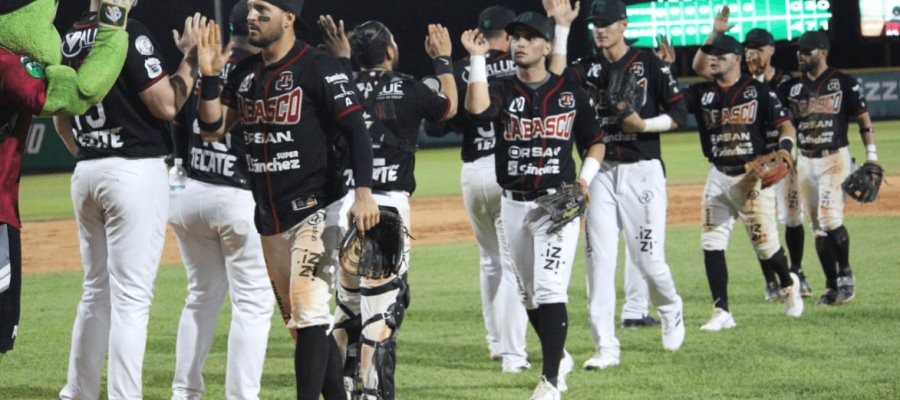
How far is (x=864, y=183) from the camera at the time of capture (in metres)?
9.77

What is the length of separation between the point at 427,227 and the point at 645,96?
30.3 feet

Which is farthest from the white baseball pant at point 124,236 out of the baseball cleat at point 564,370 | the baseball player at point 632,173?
the baseball player at point 632,173

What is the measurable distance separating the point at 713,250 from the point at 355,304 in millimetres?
3549

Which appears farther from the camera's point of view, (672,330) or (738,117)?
(738,117)

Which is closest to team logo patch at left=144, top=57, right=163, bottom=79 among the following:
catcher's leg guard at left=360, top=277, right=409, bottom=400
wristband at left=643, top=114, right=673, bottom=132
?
catcher's leg guard at left=360, top=277, right=409, bottom=400

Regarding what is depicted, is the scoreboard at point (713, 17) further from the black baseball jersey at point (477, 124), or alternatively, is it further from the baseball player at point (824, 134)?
the black baseball jersey at point (477, 124)

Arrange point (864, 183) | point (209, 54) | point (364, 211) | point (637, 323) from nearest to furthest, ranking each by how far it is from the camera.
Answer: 1. point (364, 211)
2. point (209, 54)
3. point (637, 323)
4. point (864, 183)

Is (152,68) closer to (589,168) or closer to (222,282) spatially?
(222,282)

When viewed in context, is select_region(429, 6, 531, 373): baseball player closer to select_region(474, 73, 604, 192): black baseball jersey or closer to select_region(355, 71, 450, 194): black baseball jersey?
select_region(474, 73, 604, 192): black baseball jersey

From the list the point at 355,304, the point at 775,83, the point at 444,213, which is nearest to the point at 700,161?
the point at 444,213

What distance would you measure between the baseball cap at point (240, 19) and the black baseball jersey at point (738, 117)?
13.4ft

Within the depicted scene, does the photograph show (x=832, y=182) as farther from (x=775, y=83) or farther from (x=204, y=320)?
(x=204, y=320)

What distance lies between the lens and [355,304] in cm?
619

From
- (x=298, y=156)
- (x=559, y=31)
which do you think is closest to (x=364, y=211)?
(x=298, y=156)
